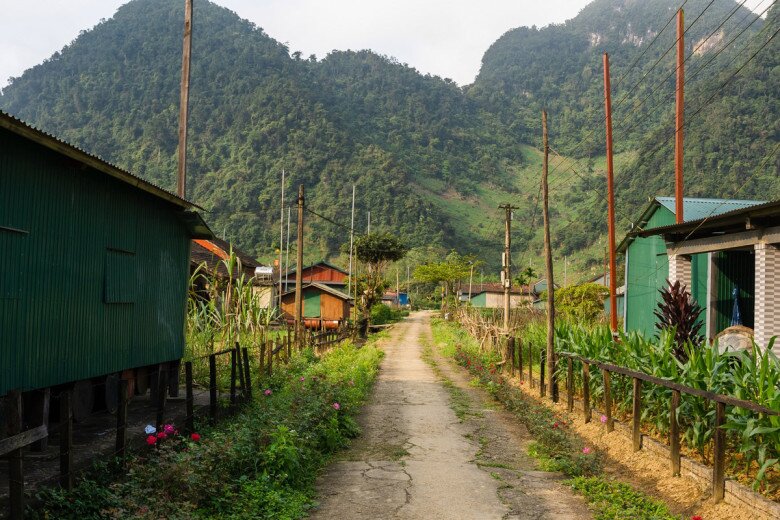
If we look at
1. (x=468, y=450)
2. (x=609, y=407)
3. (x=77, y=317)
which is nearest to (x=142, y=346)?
(x=77, y=317)

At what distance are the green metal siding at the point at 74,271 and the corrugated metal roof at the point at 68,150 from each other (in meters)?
0.36

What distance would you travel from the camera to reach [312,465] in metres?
8.61

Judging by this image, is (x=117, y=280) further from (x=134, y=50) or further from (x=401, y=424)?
(x=134, y=50)

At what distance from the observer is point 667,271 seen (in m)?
19.6

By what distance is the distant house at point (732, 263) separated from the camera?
1170 centimetres

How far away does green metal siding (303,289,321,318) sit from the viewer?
153 feet

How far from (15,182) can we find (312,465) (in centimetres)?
460

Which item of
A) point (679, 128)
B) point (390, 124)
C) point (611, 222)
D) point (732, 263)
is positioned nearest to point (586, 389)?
point (732, 263)

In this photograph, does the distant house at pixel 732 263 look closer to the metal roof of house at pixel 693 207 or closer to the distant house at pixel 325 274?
the metal roof of house at pixel 693 207

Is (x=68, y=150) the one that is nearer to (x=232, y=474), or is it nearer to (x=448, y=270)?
(x=232, y=474)

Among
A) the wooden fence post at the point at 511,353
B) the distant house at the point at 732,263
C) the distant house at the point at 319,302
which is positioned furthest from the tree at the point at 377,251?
the distant house at the point at 732,263

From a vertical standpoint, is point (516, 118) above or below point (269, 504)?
above

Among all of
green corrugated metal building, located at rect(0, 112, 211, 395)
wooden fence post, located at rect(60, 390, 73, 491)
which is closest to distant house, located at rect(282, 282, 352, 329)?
green corrugated metal building, located at rect(0, 112, 211, 395)

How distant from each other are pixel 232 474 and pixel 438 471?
258 cm
